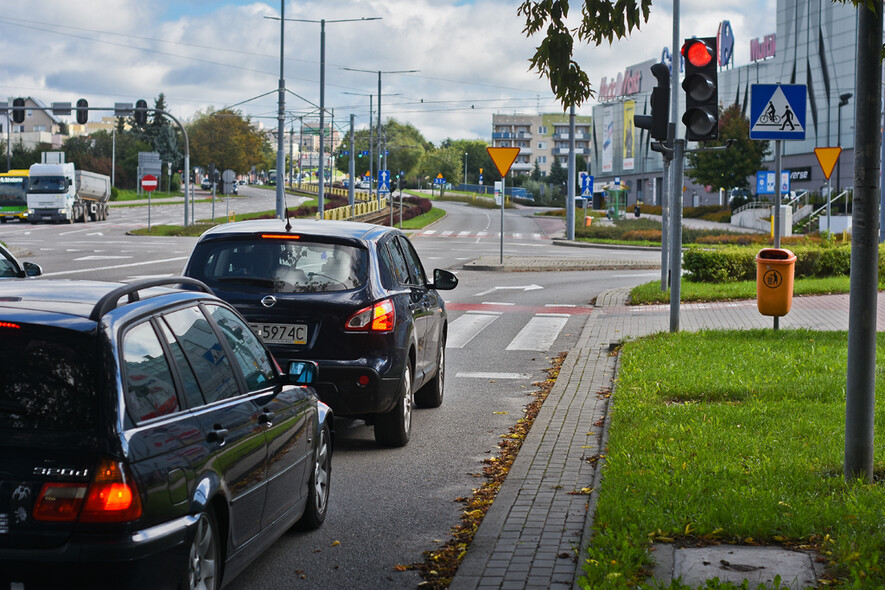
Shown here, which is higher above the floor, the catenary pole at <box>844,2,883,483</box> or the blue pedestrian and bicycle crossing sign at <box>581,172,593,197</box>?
the blue pedestrian and bicycle crossing sign at <box>581,172,593,197</box>

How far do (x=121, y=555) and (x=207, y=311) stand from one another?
1.40 m

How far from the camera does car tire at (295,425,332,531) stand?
579 centimetres

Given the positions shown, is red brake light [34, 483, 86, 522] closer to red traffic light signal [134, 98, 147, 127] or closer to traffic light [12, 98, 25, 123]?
red traffic light signal [134, 98, 147, 127]

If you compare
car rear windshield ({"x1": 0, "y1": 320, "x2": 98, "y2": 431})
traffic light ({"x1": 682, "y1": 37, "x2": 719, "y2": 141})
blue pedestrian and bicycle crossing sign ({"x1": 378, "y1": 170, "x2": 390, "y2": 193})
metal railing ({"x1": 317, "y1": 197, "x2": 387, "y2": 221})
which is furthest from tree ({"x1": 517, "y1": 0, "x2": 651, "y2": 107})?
blue pedestrian and bicycle crossing sign ({"x1": 378, "y1": 170, "x2": 390, "y2": 193})

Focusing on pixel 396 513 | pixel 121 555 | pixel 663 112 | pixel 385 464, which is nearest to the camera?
pixel 121 555

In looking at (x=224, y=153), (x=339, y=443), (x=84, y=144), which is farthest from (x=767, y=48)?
(x=339, y=443)

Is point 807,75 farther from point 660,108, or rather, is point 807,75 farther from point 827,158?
point 660,108

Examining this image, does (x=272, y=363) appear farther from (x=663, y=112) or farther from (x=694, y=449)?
(x=663, y=112)

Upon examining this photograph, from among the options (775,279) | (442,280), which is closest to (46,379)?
(442,280)

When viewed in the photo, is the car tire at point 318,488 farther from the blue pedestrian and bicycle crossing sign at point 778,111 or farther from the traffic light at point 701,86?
the blue pedestrian and bicycle crossing sign at point 778,111

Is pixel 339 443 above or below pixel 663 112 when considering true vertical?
below

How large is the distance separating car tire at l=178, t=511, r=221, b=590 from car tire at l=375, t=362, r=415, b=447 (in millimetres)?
3863

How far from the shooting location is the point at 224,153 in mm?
132625

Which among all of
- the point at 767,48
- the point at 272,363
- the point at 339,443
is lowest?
the point at 339,443
